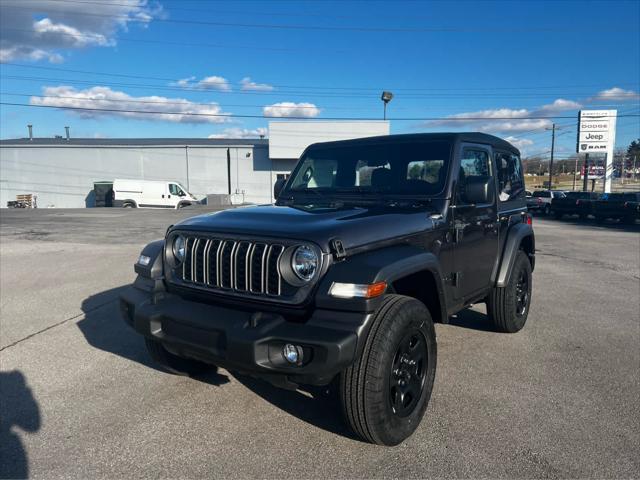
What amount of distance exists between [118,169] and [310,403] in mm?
40256

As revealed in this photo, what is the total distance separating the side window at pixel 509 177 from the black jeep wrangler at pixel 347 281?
63 centimetres

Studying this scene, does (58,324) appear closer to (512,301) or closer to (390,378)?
(390,378)

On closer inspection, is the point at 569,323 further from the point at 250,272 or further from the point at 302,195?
the point at 250,272

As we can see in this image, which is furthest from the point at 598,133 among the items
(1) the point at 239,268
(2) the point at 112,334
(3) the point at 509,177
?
(1) the point at 239,268

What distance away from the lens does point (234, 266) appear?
2.99 meters

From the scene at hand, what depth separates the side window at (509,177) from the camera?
4930mm

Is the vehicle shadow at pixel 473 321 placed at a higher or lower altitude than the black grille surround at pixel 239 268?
lower

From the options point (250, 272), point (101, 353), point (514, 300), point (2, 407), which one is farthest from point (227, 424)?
point (514, 300)

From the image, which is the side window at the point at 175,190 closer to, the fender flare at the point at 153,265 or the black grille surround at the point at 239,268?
the fender flare at the point at 153,265

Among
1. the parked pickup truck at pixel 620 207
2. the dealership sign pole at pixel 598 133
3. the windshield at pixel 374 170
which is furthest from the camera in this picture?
the dealership sign pole at pixel 598 133

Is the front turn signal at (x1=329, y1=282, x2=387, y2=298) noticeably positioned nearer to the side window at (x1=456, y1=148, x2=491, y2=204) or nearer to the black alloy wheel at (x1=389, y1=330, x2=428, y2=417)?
the black alloy wheel at (x1=389, y1=330, x2=428, y2=417)

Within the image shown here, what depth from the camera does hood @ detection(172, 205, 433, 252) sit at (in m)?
2.88

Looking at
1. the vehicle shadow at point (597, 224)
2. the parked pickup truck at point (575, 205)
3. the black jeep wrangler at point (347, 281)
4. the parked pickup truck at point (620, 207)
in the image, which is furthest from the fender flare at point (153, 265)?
the parked pickup truck at point (575, 205)

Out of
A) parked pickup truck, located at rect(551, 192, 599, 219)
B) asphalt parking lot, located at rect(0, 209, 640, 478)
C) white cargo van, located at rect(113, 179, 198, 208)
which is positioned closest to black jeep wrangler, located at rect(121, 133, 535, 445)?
asphalt parking lot, located at rect(0, 209, 640, 478)
